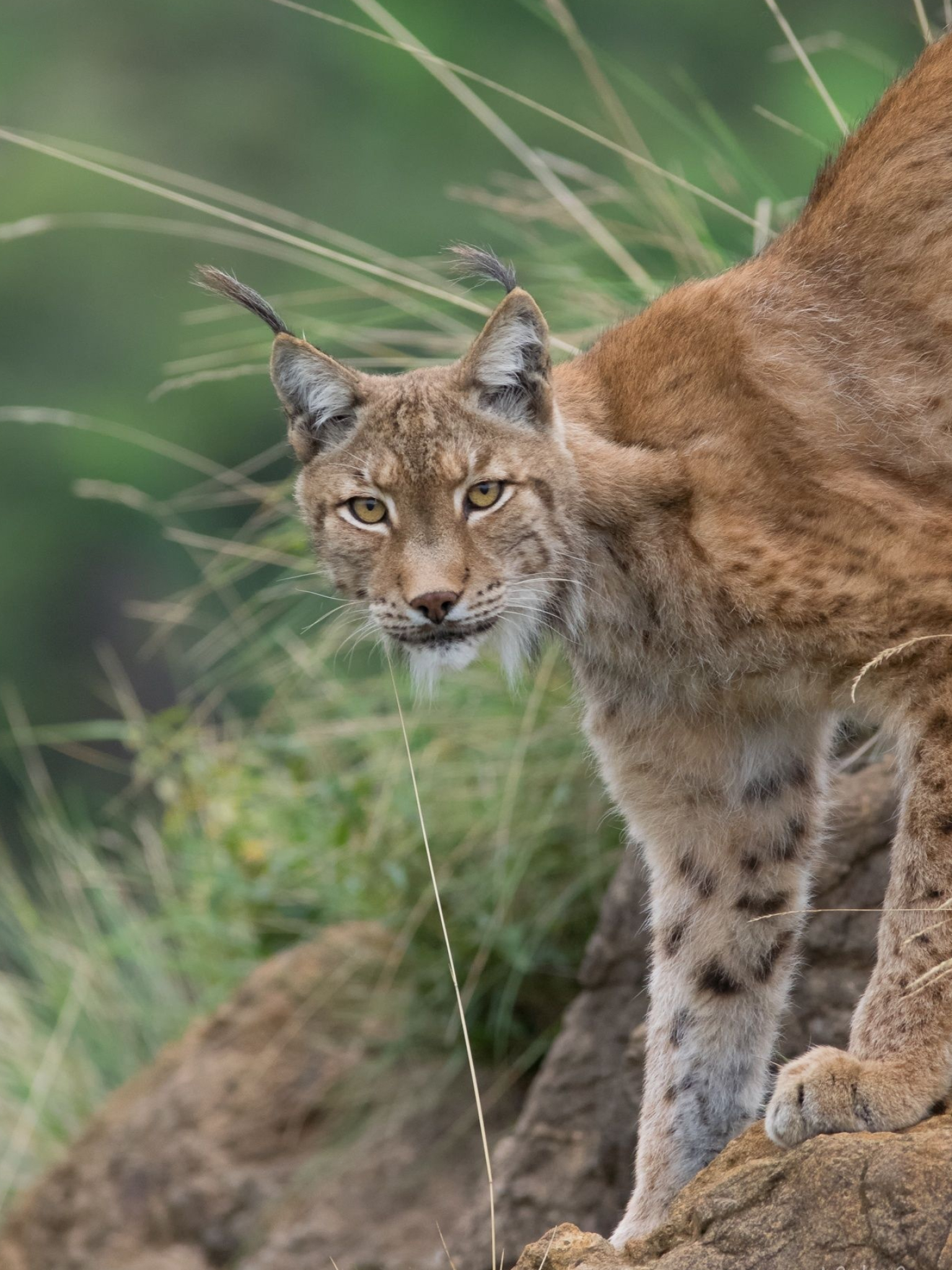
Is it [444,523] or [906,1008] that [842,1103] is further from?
[444,523]

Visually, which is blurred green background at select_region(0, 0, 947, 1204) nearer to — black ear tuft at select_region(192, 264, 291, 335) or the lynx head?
the lynx head

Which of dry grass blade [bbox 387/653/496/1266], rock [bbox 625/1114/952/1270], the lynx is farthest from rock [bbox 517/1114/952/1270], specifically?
the lynx

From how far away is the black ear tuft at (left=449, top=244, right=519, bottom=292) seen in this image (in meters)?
4.06

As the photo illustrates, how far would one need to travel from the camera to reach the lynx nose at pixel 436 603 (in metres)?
3.70

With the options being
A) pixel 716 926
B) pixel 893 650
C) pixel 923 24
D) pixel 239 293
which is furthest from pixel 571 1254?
pixel 923 24

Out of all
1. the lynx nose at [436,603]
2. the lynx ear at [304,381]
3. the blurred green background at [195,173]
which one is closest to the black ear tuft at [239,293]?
the lynx ear at [304,381]

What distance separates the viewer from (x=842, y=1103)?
117 inches

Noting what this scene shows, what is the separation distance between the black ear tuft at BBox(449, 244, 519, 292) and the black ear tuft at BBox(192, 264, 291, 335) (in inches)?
17.8

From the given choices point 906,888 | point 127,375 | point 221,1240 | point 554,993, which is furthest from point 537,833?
point 127,375

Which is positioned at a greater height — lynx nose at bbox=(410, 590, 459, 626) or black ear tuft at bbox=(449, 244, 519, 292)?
black ear tuft at bbox=(449, 244, 519, 292)

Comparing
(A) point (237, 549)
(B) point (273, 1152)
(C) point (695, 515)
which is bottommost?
(B) point (273, 1152)

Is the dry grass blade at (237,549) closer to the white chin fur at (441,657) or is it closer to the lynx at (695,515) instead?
the lynx at (695,515)

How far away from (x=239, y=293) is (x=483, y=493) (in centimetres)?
72

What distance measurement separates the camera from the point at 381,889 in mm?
6012
